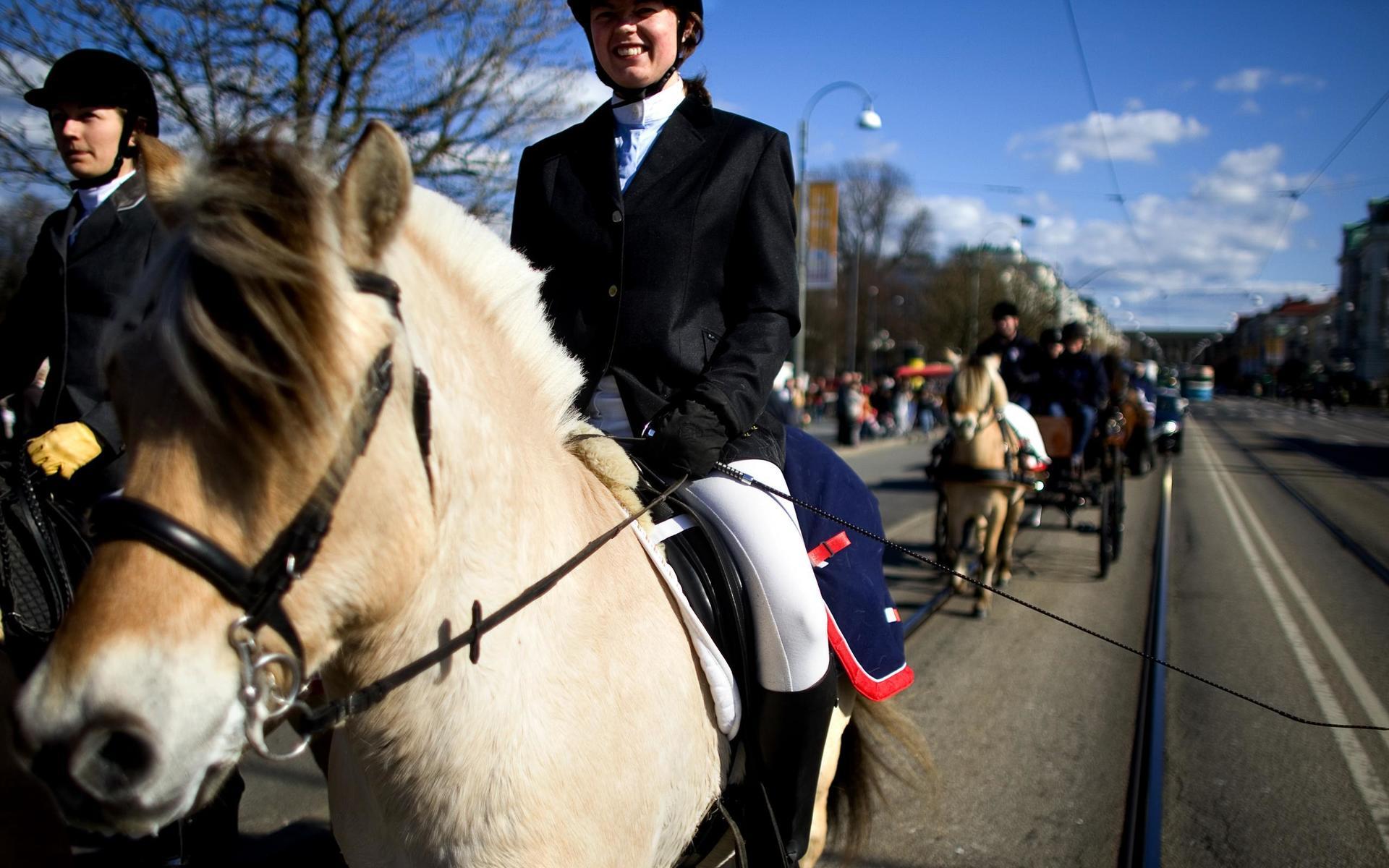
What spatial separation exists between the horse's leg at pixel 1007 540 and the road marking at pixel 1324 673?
215 centimetres

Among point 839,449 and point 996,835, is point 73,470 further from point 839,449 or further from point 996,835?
point 839,449

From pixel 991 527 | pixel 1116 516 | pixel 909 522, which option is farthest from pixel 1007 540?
pixel 909 522

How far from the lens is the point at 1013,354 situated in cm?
1005

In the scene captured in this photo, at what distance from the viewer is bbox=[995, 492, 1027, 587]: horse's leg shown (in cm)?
823

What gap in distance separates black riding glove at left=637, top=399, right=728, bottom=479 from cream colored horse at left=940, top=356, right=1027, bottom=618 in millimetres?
6161

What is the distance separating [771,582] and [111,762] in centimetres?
140

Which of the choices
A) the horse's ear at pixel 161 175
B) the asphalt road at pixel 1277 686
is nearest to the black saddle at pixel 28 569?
the horse's ear at pixel 161 175

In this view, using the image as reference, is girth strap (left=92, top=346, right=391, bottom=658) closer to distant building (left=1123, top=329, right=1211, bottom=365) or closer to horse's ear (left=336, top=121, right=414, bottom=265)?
horse's ear (left=336, top=121, right=414, bottom=265)

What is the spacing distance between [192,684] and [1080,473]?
10048mm

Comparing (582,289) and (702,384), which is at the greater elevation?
(582,289)

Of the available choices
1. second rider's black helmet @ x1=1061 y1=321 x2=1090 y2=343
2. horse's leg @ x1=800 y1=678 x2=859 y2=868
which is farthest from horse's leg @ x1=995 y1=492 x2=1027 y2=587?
horse's leg @ x1=800 y1=678 x2=859 y2=868

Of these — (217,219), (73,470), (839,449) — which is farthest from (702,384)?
(839,449)

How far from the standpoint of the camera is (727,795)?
2303 millimetres

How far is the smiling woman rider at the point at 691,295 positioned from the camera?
85.1 inches
